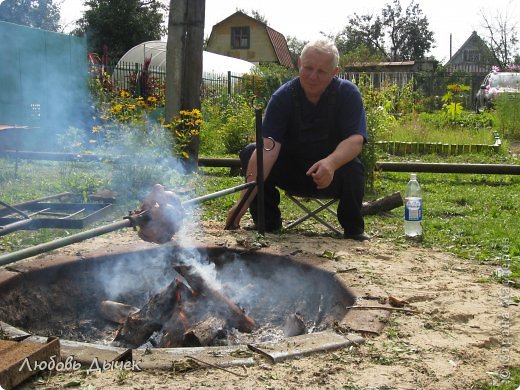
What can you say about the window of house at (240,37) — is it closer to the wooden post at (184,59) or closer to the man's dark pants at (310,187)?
the wooden post at (184,59)

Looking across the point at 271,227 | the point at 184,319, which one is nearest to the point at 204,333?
the point at 184,319

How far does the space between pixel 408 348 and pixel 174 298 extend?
126cm

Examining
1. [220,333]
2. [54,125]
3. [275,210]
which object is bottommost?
[220,333]

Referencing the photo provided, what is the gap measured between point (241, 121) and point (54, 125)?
3.13 meters

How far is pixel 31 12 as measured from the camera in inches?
640

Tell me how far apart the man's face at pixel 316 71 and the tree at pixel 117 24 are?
2874 cm

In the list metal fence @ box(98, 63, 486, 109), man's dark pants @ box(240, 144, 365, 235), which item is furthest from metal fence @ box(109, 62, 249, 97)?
man's dark pants @ box(240, 144, 365, 235)

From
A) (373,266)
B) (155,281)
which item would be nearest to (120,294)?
(155,281)

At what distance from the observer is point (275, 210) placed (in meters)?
5.02

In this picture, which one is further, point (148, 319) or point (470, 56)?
point (470, 56)

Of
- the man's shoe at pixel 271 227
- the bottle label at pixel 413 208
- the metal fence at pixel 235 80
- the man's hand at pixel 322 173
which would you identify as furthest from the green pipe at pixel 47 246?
the metal fence at pixel 235 80

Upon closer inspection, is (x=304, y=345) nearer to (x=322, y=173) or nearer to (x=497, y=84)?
(x=322, y=173)

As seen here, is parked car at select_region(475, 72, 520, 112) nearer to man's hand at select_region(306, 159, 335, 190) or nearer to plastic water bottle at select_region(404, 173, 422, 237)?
plastic water bottle at select_region(404, 173, 422, 237)

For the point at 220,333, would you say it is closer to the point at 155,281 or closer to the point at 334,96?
the point at 155,281
